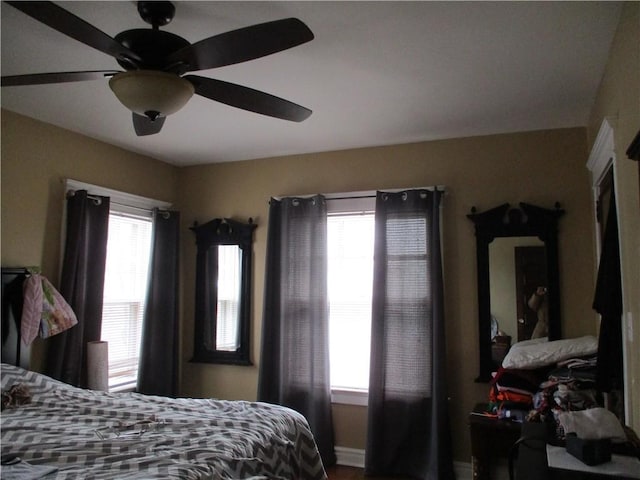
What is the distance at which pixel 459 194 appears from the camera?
147 inches

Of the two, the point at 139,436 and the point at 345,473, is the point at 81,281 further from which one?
the point at 345,473

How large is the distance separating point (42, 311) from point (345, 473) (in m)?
2.50

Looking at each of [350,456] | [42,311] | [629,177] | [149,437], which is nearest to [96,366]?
[42,311]

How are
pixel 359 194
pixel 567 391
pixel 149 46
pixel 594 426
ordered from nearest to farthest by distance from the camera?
pixel 594 426
pixel 149 46
pixel 567 391
pixel 359 194

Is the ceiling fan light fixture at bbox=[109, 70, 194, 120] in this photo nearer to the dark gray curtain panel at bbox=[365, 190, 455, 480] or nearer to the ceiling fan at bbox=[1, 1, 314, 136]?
the ceiling fan at bbox=[1, 1, 314, 136]

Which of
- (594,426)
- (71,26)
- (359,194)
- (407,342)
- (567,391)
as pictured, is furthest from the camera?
(359,194)

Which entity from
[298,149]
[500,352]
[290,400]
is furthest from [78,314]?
[500,352]

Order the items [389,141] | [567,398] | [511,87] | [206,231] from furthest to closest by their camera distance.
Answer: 1. [206,231]
2. [389,141]
3. [511,87]
4. [567,398]

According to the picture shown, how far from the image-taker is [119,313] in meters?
4.05

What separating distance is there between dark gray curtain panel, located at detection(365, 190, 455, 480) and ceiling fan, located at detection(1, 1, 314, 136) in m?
1.89

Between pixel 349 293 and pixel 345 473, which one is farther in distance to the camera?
pixel 349 293

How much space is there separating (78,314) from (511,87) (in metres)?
3.29

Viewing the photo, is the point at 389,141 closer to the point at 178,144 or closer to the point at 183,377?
the point at 178,144

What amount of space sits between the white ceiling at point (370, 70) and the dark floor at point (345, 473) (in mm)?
2623
